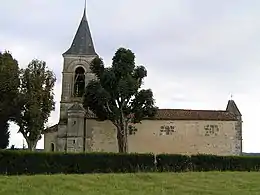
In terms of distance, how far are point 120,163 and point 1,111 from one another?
13.3 metres

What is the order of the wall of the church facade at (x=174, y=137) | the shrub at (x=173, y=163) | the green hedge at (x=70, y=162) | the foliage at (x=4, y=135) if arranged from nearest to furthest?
1. the green hedge at (x=70, y=162)
2. the shrub at (x=173, y=163)
3. the foliage at (x=4, y=135)
4. the wall of the church facade at (x=174, y=137)

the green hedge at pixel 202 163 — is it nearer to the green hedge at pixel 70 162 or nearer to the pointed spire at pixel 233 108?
the green hedge at pixel 70 162

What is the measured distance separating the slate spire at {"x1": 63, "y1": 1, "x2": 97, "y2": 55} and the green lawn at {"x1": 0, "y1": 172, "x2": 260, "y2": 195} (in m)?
28.1

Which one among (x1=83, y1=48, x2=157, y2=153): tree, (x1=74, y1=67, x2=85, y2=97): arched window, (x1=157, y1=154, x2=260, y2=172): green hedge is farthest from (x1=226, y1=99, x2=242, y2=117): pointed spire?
(x1=157, y1=154, x2=260, y2=172): green hedge

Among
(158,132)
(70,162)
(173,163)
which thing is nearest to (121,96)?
(158,132)

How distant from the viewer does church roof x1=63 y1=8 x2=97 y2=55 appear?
48.9 m

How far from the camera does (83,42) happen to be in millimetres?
49750

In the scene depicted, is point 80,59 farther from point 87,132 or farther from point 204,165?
Answer: point 204,165

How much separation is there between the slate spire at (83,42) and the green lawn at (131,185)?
92.3ft

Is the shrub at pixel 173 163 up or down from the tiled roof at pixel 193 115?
down

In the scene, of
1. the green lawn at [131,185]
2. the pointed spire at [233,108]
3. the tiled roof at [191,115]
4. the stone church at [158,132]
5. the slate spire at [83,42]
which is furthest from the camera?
the slate spire at [83,42]

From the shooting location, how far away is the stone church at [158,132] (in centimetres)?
4375

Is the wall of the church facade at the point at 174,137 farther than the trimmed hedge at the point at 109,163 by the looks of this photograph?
Yes

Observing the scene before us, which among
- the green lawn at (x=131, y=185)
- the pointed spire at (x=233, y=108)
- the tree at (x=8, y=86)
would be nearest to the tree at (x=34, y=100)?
→ the tree at (x=8, y=86)
